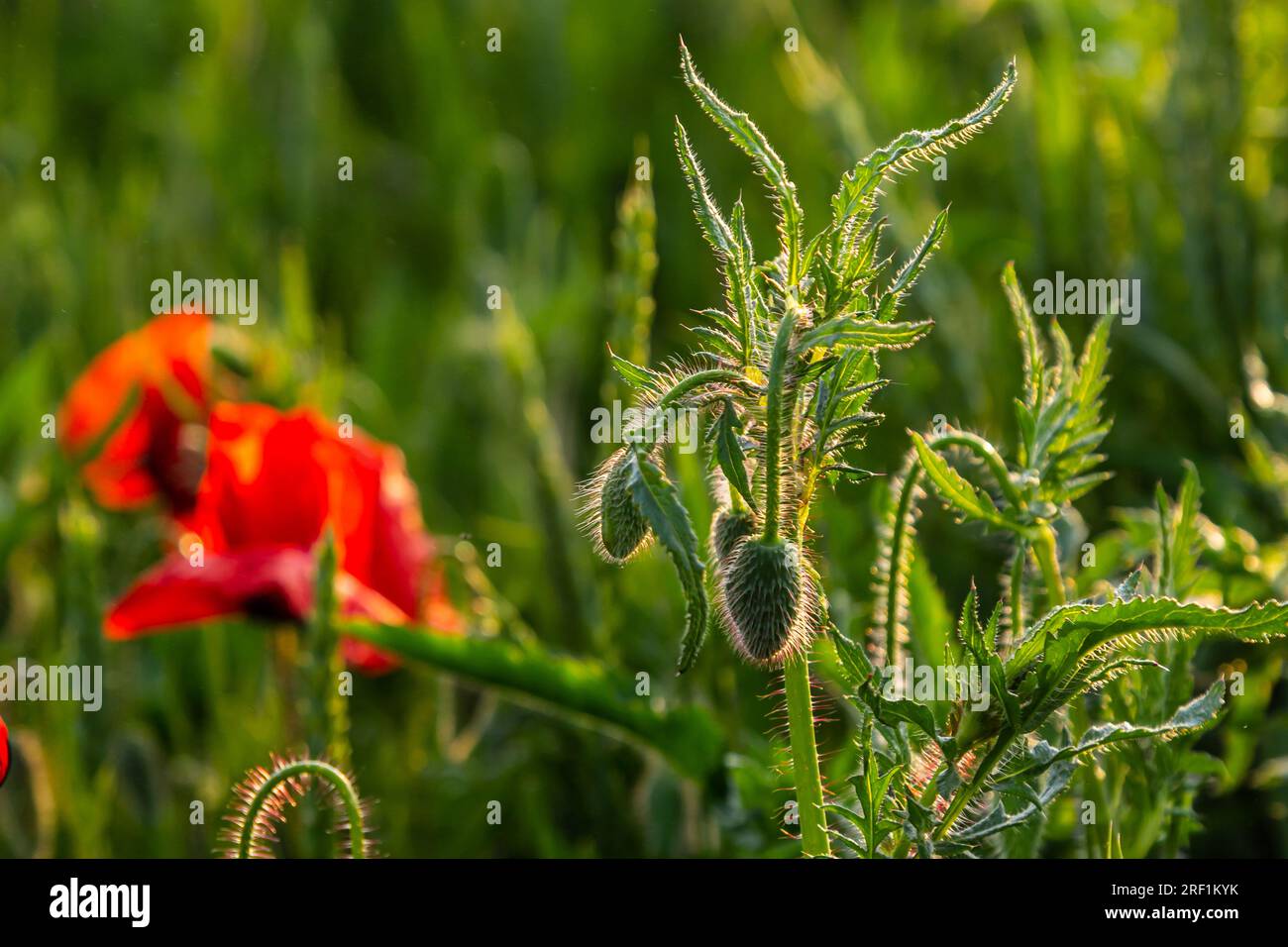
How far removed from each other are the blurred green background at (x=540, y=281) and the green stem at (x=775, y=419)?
0.39 metres

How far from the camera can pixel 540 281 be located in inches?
74.1

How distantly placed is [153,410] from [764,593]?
1.09 meters

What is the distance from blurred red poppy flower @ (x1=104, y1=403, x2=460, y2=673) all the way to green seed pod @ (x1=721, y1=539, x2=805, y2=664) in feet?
2.10

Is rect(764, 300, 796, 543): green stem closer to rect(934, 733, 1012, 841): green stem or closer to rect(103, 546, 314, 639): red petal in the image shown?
rect(934, 733, 1012, 841): green stem

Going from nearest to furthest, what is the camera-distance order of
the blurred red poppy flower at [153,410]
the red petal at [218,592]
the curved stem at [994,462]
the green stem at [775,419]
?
the green stem at [775,419] → the curved stem at [994,462] → the red petal at [218,592] → the blurred red poppy flower at [153,410]

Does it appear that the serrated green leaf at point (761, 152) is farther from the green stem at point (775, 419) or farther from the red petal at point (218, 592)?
the red petal at point (218, 592)

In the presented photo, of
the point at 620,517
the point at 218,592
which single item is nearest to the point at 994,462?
the point at 620,517

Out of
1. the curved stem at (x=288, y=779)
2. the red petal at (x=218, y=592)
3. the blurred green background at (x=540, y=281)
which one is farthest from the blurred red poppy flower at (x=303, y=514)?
the curved stem at (x=288, y=779)

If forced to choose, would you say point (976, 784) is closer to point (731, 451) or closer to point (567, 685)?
point (731, 451)

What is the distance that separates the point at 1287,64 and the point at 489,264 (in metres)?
0.93

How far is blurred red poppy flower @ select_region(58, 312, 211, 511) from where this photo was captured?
4.99 ft

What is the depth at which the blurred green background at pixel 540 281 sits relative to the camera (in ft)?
4.12

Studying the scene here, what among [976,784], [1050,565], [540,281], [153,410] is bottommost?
[976,784]
